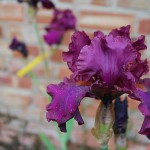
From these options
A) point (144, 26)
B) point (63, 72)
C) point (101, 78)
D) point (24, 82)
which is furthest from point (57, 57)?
point (101, 78)

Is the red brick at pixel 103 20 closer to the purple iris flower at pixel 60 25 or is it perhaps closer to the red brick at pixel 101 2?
the red brick at pixel 101 2

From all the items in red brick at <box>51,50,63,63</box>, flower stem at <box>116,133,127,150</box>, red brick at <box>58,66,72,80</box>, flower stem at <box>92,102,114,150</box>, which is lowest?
red brick at <box>58,66,72,80</box>

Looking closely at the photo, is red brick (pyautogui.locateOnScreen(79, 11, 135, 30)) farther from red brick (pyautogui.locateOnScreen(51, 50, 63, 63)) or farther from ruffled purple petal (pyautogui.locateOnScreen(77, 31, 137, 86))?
ruffled purple petal (pyautogui.locateOnScreen(77, 31, 137, 86))

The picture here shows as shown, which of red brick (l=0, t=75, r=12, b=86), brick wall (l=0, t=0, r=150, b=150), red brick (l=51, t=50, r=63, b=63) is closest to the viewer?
brick wall (l=0, t=0, r=150, b=150)

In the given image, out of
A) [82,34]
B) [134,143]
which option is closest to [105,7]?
[134,143]

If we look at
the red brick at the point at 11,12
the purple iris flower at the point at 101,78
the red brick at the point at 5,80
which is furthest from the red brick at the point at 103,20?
the purple iris flower at the point at 101,78

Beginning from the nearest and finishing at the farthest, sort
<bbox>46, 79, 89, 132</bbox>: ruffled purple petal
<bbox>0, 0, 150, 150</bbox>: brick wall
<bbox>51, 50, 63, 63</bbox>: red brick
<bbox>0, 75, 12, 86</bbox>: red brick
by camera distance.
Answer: <bbox>46, 79, 89, 132</bbox>: ruffled purple petal, <bbox>0, 0, 150, 150</bbox>: brick wall, <bbox>51, 50, 63, 63</bbox>: red brick, <bbox>0, 75, 12, 86</bbox>: red brick

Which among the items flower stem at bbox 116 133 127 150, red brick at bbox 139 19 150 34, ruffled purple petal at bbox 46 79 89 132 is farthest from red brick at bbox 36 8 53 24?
ruffled purple petal at bbox 46 79 89 132

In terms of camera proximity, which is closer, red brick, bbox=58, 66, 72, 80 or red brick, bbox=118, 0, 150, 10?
red brick, bbox=118, 0, 150, 10
